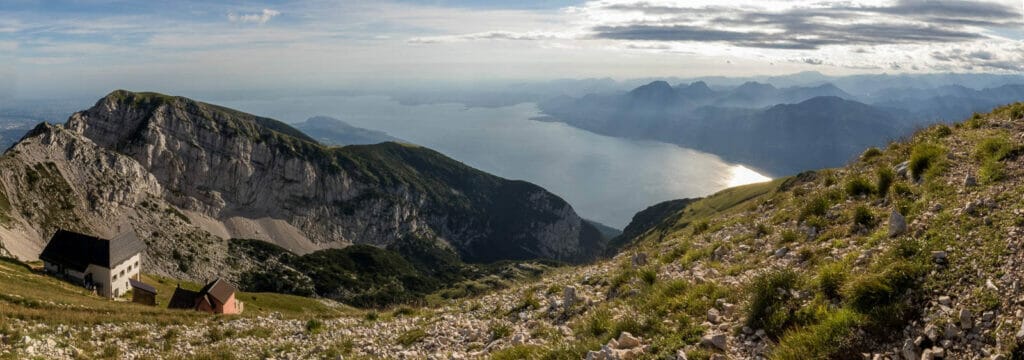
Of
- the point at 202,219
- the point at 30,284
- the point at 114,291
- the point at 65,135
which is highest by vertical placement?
the point at 65,135

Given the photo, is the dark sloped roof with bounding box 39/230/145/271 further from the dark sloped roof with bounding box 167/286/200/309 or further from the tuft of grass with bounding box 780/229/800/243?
the tuft of grass with bounding box 780/229/800/243

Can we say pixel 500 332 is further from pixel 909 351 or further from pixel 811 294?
pixel 909 351

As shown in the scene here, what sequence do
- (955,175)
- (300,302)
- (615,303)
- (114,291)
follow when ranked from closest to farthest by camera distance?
1. (955,175)
2. (615,303)
3. (114,291)
4. (300,302)

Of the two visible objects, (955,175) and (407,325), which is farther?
(407,325)

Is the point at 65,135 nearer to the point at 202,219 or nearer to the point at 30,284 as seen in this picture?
the point at 202,219

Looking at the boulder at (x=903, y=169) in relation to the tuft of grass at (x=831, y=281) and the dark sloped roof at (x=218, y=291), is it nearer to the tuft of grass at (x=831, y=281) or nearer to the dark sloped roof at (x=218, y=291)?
the tuft of grass at (x=831, y=281)

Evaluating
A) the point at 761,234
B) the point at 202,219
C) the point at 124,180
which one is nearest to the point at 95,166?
the point at 124,180

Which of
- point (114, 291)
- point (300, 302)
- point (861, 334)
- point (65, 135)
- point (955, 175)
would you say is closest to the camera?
point (861, 334)

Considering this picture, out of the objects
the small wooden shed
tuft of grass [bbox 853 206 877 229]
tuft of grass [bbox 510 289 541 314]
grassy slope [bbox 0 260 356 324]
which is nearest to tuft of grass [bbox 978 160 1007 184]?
tuft of grass [bbox 853 206 877 229]
